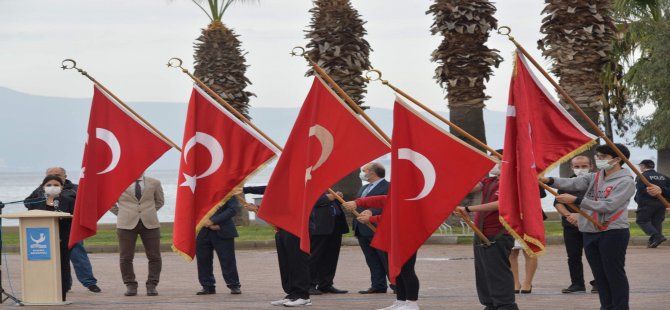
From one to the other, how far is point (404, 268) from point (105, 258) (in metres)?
12.7

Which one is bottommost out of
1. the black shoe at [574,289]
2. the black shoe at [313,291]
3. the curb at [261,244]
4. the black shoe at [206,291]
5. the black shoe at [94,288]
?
the black shoe at [574,289]

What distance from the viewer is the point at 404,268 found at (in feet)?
45.8

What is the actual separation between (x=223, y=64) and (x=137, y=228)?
20.3 metres

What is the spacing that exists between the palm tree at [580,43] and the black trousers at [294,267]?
1470 cm

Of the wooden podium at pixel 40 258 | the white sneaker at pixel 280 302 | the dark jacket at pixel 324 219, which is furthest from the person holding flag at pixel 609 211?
the wooden podium at pixel 40 258

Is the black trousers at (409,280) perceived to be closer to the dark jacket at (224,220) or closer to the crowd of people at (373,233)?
the crowd of people at (373,233)

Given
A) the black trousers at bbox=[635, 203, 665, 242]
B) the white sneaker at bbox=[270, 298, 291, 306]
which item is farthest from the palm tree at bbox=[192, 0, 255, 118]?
the white sneaker at bbox=[270, 298, 291, 306]

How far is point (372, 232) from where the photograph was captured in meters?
16.7

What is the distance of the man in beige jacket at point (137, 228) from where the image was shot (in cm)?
1695

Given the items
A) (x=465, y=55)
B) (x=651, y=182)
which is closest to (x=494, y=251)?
(x=651, y=182)

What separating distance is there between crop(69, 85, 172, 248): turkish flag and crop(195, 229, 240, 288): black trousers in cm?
162

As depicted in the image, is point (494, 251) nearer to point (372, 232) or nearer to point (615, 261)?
point (615, 261)

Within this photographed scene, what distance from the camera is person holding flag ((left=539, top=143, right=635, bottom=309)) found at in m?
12.5

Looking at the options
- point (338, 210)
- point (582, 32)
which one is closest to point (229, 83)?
point (582, 32)
